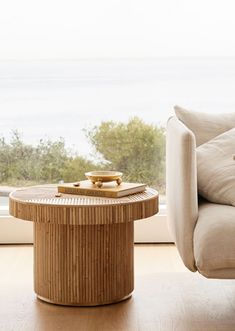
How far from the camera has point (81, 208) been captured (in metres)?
3.11

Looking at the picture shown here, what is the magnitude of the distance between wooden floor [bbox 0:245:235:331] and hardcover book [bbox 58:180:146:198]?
0.49m

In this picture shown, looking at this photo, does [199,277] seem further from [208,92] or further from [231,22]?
[231,22]

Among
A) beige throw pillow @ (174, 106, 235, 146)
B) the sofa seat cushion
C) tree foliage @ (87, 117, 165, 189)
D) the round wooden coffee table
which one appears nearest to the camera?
the sofa seat cushion

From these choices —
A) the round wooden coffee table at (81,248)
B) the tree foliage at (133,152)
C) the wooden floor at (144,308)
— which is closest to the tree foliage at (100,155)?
the tree foliage at (133,152)

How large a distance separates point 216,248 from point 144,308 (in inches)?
22.3

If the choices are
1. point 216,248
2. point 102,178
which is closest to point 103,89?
point 102,178

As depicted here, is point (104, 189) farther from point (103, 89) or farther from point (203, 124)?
point (103, 89)

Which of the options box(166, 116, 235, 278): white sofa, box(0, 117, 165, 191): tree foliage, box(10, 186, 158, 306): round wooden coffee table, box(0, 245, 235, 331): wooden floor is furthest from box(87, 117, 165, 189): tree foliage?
box(10, 186, 158, 306): round wooden coffee table

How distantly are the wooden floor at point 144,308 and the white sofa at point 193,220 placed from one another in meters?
0.28

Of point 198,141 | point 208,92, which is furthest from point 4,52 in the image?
point 198,141

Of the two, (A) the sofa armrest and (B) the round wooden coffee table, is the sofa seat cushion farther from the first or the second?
(B) the round wooden coffee table

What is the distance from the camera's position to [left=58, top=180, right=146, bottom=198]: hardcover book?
327 cm

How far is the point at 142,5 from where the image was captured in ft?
14.9

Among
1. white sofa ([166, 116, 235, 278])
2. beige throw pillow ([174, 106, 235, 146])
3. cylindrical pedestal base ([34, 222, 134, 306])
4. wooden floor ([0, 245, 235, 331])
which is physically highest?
beige throw pillow ([174, 106, 235, 146])
